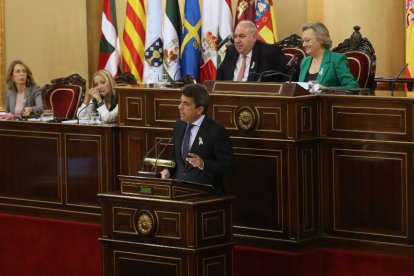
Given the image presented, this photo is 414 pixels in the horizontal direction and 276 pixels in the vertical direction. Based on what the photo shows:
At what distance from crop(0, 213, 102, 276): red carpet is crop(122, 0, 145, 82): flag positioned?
3.39 metres

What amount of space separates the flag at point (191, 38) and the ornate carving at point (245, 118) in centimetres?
403

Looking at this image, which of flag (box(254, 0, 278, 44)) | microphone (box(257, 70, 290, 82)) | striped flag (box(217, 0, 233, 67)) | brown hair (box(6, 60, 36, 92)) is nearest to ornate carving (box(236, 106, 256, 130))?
microphone (box(257, 70, 290, 82))

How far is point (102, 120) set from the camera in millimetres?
9008

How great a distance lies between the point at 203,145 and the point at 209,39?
4.38 m

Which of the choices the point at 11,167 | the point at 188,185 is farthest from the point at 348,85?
the point at 11,167

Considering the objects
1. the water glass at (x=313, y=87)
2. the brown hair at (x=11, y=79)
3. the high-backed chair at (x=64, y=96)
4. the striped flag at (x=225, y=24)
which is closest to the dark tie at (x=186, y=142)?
the water glass at (x=313, y=87)

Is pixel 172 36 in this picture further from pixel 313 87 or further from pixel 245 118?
pixel 245 118

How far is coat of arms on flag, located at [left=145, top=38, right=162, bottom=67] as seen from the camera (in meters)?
12.1

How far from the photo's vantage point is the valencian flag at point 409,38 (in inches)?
416

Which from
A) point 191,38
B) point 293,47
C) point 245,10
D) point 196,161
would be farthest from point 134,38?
point 196,161

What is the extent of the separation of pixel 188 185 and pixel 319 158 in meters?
0.96

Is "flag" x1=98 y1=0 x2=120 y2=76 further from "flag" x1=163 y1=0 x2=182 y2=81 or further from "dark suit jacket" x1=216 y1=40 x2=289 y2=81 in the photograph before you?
"dark suit jacket" x1=216 y1=40 x2=289 y2=81

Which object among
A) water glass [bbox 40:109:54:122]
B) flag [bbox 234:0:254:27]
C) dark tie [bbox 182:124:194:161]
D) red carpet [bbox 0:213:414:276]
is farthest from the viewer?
flag [bbox 234:0:254:27]

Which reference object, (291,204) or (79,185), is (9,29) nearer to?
(79,185)
